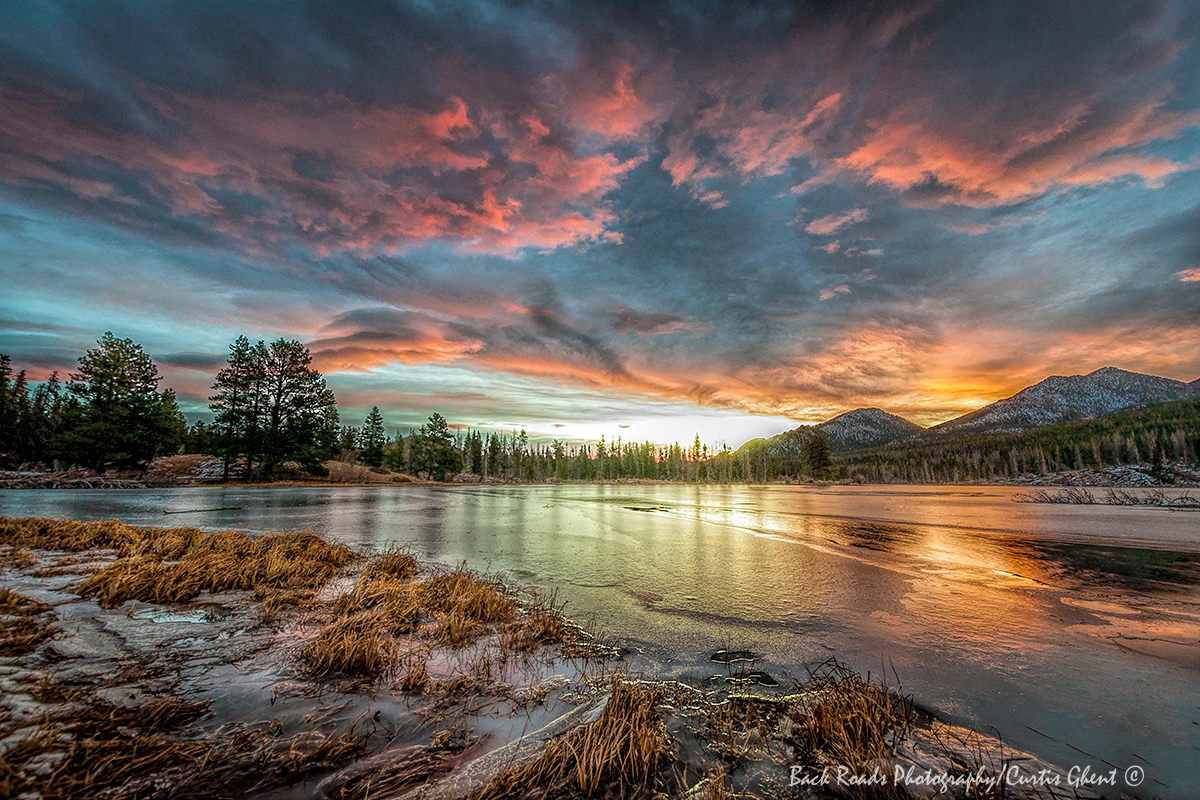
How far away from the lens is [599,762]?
3.15 metres

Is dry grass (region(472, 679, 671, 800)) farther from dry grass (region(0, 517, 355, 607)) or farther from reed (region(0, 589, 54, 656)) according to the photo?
dry grass (region(0, 517, 355, 607))

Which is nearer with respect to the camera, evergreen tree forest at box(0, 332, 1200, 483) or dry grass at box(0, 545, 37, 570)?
dry grass at box(0, 545, 37, 570)

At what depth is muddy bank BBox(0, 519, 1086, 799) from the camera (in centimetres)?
298

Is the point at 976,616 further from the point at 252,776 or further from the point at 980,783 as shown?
the point at 252,776

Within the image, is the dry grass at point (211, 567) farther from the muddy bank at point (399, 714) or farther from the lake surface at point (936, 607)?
the lake surface at point (936, 607)

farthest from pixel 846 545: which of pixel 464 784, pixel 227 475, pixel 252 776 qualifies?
pixel 227 475

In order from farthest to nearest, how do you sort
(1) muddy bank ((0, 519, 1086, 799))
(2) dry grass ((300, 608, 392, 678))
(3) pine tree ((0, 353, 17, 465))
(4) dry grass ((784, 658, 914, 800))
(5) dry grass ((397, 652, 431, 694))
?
1. (3) pine tree ((0, 353, 17, 465))
2. (2) dry grass ((300, 608, 392, 678))
3. (5) dry grass ((397, 652, 431, 694))
4. (4) dry grass ((784, 658, 914, 800))
5. (1) muddy bank ((0, 519, 1086, 799))

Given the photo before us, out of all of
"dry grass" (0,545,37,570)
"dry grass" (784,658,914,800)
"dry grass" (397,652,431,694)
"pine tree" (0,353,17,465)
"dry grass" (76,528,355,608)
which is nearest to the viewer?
"dry grass" (784,658,914,800)

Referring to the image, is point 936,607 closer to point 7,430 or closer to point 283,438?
point 283,438

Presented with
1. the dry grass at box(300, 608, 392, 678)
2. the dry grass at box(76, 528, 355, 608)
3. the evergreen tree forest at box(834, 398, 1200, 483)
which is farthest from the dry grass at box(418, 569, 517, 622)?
the evergreen tree forest at box(834, 398, 1200, 483)

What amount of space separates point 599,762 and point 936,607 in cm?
855

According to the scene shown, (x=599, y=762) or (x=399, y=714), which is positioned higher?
(x=599, y=762)

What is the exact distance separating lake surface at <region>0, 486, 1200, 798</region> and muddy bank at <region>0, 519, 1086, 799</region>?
856mm

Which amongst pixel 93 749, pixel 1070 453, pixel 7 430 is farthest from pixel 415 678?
pixel 1070 453
